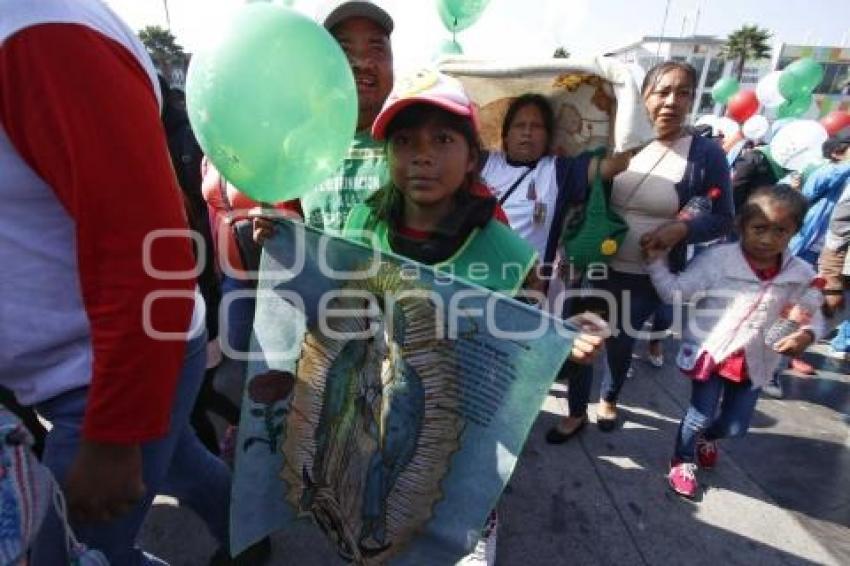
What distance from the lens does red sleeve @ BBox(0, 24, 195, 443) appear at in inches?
30.9

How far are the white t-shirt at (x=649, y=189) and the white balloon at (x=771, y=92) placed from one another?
28.7 feet

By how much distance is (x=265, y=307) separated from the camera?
1451mm

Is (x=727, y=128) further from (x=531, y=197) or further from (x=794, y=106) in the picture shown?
(x=531, y=197)

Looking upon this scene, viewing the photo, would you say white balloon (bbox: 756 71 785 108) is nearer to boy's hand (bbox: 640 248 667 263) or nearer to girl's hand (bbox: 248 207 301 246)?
boy's hand (bbox: 640 248 667 263)

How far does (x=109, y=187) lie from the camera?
0.83 meters

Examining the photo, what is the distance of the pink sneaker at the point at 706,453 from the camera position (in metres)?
2.62

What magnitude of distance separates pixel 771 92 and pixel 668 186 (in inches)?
363

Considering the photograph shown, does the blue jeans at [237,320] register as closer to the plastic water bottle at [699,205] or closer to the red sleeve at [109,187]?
the red sleeve at [109,187]

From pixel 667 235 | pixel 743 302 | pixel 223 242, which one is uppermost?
pixel 667 235

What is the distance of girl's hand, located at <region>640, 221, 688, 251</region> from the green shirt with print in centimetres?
133

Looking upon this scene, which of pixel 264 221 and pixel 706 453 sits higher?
pixel 264 221

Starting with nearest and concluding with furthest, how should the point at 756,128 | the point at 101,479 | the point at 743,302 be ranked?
1. the point at 101,479
2. the point at 743,302
3. the point at 756,128

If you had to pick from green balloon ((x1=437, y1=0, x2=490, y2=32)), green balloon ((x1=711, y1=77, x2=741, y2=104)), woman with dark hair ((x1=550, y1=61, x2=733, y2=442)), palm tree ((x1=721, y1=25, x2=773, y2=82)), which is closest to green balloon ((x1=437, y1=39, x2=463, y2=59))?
green balloon ((x1=437, y1=0, x2=490, y2=32))

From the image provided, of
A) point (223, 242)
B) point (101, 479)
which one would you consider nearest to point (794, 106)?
point (223, 242)
